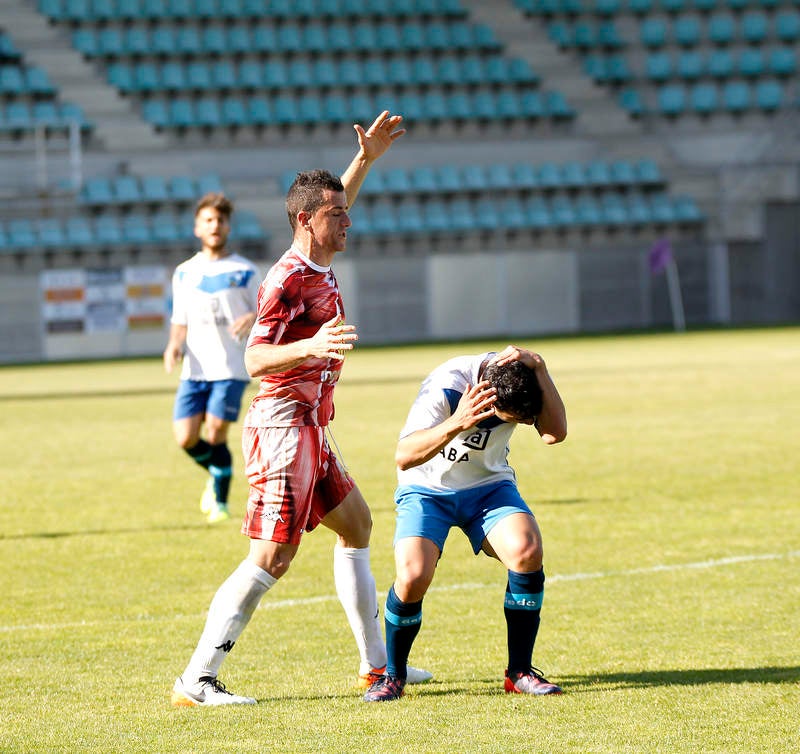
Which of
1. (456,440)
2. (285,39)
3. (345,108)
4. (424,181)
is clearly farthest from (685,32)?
(456,440)

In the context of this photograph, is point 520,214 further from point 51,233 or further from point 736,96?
point 51,233

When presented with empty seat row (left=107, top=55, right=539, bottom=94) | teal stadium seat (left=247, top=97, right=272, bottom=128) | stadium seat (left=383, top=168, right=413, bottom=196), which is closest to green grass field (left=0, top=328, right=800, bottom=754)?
stadium seat (left=383, top=168, right=413, bottom=196)

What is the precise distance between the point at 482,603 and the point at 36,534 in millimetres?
3832

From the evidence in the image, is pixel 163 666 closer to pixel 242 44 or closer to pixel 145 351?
pixel 145 351

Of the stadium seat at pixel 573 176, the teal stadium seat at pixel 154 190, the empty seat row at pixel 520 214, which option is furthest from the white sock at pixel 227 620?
the stadium seat at pixel 573 176

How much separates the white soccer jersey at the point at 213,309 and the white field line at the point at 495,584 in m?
3.14

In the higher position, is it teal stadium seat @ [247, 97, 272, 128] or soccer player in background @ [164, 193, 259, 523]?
teal stadium seat @ [247, 97, 272, 128]

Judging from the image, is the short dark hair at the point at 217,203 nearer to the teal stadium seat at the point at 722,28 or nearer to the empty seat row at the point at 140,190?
→ the empty seat row at the point at 140,190

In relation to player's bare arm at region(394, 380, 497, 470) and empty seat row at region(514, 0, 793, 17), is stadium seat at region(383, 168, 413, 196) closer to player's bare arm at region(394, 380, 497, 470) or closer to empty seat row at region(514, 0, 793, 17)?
empty seat row at region(514, 0, 793, 17)

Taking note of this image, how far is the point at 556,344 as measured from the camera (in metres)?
33.0

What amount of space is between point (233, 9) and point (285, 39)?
65.5 inches

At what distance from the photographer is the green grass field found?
5.00m

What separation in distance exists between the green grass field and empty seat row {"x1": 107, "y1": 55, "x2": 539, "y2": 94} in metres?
24.8

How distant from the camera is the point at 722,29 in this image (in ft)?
140
